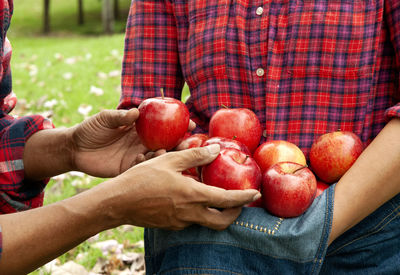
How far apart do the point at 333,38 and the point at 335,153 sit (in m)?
0.46

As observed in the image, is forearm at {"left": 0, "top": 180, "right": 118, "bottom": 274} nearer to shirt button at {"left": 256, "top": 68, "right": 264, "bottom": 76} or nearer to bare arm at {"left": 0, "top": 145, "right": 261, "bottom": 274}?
bare arm at {"left": 0, "top": 145, "right": 261, "bottom": 274}

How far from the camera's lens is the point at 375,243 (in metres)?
1.62

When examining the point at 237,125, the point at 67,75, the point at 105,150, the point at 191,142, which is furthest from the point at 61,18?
the point at 237,125

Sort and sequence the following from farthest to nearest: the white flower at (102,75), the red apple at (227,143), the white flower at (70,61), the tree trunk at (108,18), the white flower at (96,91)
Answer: the tree trunk at (108,18), the white flower at (70,61), the white flower at (102,75), the white flower at (96,91), the red apple at (227,143)

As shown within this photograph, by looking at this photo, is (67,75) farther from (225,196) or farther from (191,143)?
(225,196)

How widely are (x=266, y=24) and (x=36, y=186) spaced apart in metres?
1.35

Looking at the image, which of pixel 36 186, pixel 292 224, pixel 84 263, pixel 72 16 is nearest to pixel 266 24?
pixel 292 224

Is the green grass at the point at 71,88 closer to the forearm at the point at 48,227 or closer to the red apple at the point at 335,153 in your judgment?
the forearm at the point at 48,227

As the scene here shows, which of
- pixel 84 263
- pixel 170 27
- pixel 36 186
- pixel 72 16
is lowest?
pixel 72 16

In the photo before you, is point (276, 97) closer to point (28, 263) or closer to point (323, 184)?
point (323, 184)

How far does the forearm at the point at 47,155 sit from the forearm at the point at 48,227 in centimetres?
54

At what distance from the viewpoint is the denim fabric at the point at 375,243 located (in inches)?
64.0

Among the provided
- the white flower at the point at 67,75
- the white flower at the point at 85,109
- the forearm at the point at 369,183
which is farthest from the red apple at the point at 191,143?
the white flower at the point at 67,75

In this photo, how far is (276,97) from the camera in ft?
5.91
